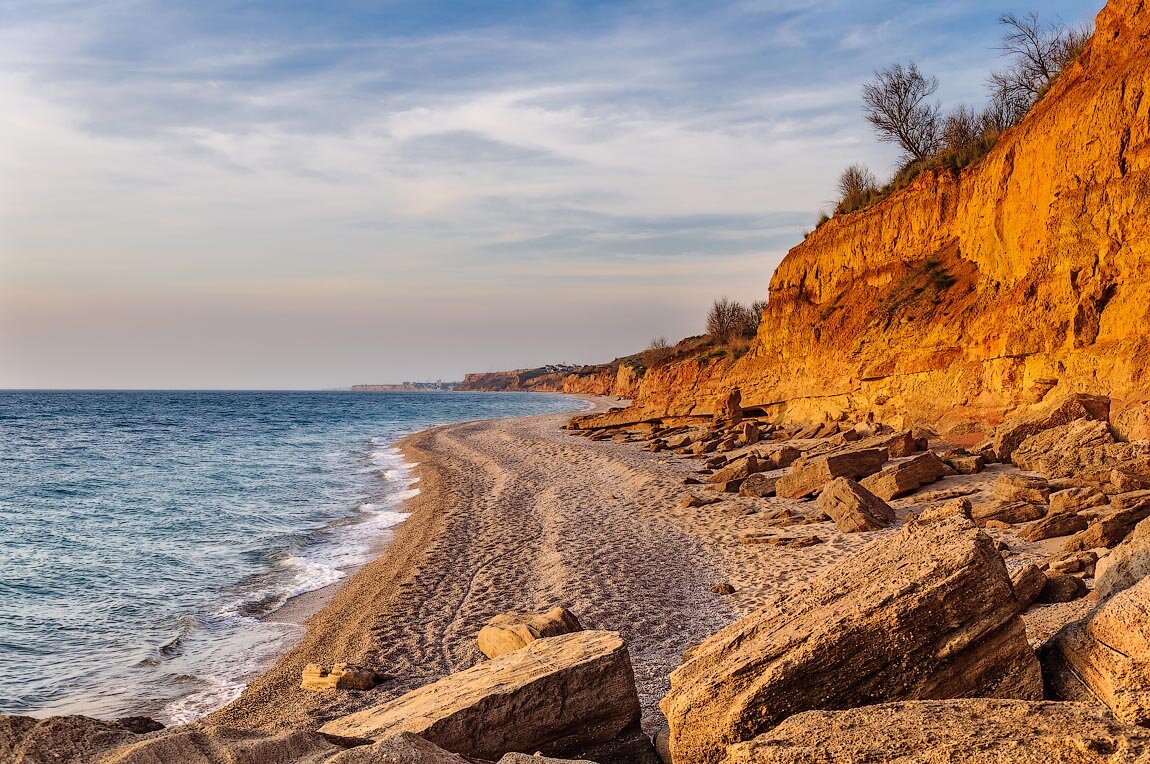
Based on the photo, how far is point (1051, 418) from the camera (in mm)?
17484

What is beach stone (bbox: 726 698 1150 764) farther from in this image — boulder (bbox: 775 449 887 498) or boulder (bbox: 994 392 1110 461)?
boulder (bbox: 994 392 1110 461)

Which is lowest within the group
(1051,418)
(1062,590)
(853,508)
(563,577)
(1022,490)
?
(563,577)

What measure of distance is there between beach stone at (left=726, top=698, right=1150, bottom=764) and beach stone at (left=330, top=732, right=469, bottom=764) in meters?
1.78

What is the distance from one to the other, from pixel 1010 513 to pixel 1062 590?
217 inches

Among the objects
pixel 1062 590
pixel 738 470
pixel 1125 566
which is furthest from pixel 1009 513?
pixel 738 470

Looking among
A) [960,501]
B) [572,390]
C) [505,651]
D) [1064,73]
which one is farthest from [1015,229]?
[572,390]

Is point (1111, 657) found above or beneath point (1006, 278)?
beneath

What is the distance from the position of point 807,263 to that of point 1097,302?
17808 millimetres

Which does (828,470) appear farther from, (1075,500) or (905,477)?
(1075,500)

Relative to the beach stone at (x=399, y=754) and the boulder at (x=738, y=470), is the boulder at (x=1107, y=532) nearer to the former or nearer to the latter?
the beach stone at (x=399, y=754)

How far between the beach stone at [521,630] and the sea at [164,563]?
3789 millimetres

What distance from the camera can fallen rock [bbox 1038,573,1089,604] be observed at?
804 cm

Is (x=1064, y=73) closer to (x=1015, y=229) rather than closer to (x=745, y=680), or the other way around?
(x=1015, y=229)

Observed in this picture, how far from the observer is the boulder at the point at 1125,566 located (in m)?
6.72
